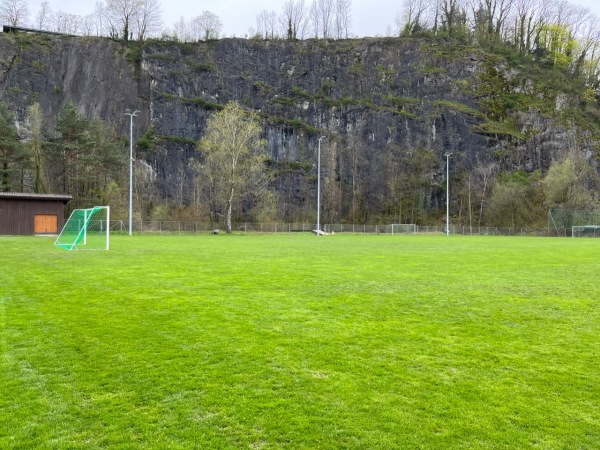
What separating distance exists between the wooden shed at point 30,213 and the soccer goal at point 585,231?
5588 cm

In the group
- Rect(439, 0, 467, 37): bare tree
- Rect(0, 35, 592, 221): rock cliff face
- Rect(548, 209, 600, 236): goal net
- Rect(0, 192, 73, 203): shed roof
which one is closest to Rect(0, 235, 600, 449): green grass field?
Rect(0, 192, 73, 203): shed roof

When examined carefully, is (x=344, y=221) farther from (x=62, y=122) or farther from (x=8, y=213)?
(x=8, y=213)

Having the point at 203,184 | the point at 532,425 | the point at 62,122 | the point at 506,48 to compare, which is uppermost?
the point at 506,48

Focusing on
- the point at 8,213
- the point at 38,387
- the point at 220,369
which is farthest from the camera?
the point at 8,213

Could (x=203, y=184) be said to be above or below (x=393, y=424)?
above

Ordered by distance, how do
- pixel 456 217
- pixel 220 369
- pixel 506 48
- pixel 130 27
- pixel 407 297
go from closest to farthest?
pixel 220 369, pixel 407 297, pixel 456 217, pixel 130 27, pixel 506 48

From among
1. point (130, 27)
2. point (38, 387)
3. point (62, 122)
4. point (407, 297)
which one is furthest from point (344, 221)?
point (38, 387)

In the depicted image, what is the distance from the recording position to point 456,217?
79.1 meters

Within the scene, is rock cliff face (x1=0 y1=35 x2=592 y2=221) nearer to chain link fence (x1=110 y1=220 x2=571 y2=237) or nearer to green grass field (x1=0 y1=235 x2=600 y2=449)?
chain link fence (x1=110 y1=220 x2=571 y2=237)

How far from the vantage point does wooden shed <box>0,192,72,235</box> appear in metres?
38.6

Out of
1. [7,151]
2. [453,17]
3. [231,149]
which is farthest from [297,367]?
[453,17]

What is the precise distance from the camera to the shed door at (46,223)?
3997 cm

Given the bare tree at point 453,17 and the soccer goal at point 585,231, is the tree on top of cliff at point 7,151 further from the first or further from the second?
the bare tree at point 453,17

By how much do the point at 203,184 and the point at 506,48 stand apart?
76161 millimetres
